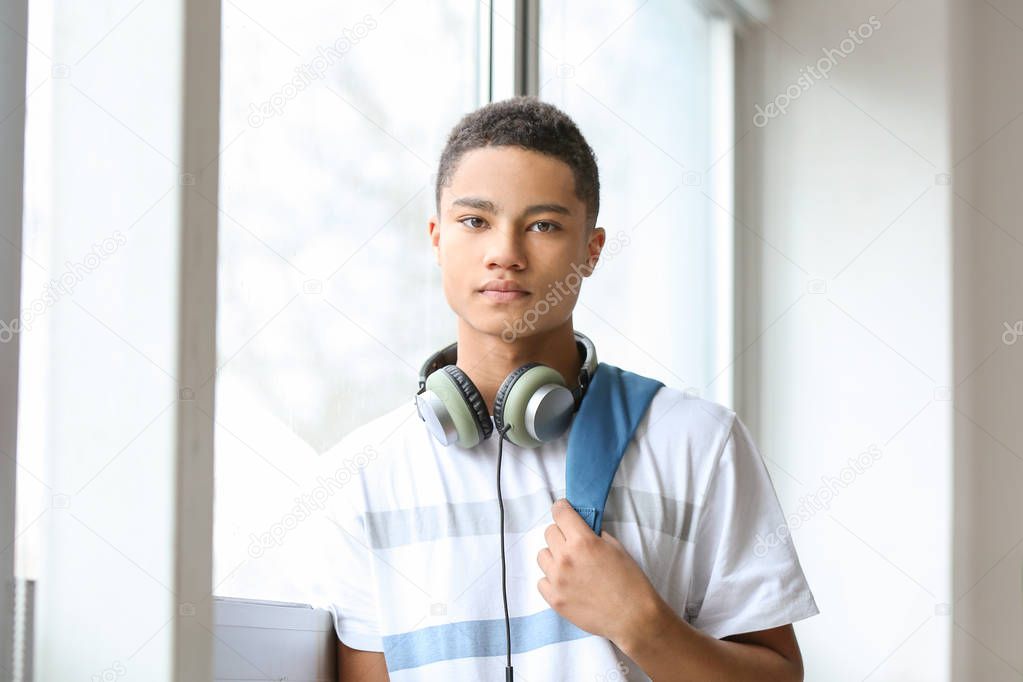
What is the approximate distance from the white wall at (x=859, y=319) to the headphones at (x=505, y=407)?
1.85 metres

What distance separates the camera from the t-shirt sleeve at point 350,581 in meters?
1.35

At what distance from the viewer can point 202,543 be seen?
42.8 inches

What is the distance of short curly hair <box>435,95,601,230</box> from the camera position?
1420 millimetres

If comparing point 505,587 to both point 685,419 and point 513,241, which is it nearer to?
point 685,419

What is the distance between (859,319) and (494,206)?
191cm

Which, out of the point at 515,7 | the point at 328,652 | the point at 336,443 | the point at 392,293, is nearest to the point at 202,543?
the point at 328,652

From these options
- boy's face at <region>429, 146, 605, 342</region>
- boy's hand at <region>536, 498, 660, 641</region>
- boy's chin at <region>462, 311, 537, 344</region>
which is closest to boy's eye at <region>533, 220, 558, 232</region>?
boy's face at <region>429, 146, 605, 342</region>

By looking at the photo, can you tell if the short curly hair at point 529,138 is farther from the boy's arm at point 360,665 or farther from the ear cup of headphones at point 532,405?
the boy's arm at point 360,665

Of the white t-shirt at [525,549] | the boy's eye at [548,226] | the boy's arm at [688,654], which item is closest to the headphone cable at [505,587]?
the white t-shirt at [525,549]

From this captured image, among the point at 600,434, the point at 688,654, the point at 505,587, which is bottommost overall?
the point at 688,654

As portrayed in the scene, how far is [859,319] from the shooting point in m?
3.03

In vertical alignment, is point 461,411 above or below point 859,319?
below

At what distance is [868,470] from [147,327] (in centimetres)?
235

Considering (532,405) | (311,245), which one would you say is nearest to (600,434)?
(532,405)
